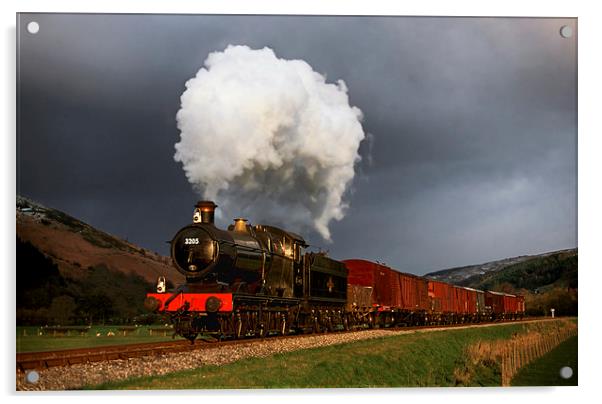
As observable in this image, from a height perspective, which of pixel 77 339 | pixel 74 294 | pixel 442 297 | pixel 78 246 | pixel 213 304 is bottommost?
pixel 77 339

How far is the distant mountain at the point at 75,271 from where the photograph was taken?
11336 mm

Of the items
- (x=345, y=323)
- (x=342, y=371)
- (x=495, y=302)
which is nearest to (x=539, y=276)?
(x=342, y=371)

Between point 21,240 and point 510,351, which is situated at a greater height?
point 21,240

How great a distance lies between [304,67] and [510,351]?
7.58 m

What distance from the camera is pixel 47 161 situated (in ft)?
38.4

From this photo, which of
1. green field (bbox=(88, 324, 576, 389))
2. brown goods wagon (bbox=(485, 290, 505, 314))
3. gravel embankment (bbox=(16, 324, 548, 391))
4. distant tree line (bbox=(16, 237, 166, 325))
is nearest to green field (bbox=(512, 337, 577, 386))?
green field (bbox=(88, 324, 576, 389))

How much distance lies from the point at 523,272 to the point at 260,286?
587cm

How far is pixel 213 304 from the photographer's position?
43.5 feet

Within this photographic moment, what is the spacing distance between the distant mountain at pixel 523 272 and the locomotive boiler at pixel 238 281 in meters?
3.50

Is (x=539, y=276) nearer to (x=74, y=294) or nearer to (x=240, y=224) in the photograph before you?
(x=240, y=224)

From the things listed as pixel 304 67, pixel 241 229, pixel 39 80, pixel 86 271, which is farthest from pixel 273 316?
pixel 39 80

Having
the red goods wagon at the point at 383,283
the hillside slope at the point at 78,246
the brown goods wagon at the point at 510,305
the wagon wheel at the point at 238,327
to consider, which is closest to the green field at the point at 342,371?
the wagon wheel at the point at 238,327

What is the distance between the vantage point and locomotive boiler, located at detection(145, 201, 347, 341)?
44.5 ft
